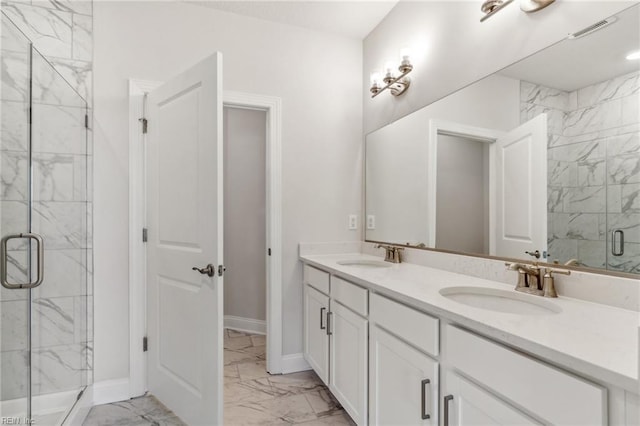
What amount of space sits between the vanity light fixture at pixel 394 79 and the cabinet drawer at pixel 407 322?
1474mm

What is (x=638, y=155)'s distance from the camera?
1.01 meters

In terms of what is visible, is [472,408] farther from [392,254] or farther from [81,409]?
[81,409]

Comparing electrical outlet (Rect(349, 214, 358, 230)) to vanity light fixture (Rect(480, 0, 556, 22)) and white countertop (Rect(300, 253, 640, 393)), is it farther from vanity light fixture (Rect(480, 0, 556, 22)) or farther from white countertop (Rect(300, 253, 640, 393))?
vanity light fixture (Rect(480, 0, 556, 22))

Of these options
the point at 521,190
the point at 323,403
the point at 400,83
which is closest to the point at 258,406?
the point at 323,403

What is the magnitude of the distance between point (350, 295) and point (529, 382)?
97cm

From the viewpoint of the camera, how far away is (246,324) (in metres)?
3.31

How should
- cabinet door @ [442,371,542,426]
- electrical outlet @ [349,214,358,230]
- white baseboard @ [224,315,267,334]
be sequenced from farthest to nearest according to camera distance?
white baseboard @ [224,315,267,334] → electrical outlet @ [349,214,358,230] → cabinet door @ [442,371,542,426]

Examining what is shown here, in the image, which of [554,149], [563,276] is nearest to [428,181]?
[554,149]

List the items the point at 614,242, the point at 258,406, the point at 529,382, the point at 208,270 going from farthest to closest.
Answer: the point at 258,406 < the point at 208,270 < the point at 614,242 < the point at 529,382

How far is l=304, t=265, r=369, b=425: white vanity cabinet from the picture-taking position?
154 cm

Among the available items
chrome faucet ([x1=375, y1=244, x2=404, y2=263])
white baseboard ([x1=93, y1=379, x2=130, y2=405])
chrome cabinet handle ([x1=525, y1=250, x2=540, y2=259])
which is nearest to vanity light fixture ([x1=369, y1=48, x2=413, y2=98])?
chrome faucet ([x1=375, y1=244, x2=404, y2=263])

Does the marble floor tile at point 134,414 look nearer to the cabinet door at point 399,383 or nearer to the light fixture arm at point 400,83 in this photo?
the cabinet door at point 399,383

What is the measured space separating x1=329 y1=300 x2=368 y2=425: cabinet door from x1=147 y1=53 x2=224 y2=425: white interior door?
648mm

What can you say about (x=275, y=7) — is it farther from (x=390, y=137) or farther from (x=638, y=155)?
(x=638, y=155)
